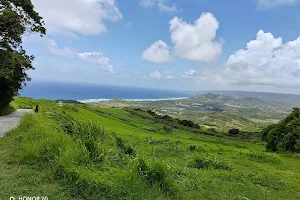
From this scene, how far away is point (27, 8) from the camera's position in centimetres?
2236

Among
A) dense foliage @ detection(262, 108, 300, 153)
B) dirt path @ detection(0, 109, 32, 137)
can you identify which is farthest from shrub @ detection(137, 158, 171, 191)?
dense foliage @ detection(262, 108, 300, 153)

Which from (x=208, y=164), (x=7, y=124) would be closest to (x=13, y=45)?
(x=7, y=124)

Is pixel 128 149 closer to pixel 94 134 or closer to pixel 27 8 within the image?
pixel 94 134

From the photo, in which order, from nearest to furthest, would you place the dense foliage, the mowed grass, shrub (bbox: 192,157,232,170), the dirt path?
the mowed grass → shrub (bbox: 192,157,232,170) → the dirt path → the dense foliage

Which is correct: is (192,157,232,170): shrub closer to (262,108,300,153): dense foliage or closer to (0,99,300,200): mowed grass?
(0,99,300,200): mowed grass

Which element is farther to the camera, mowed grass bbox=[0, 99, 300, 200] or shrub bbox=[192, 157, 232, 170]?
shrub bbox=[192, 157, 232, 170]

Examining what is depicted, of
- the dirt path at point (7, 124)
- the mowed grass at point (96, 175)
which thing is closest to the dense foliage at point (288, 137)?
the mowed grass at point (96, 175)

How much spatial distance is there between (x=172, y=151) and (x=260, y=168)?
15.6ft

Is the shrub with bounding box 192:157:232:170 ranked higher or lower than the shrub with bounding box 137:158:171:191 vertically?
lower

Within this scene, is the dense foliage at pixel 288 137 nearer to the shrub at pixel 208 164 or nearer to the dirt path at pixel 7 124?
the shrub at pixel 208 164

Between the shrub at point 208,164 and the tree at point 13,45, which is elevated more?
the tree at point 13,45

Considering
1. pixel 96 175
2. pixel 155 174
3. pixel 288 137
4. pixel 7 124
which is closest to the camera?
pixel 96 175

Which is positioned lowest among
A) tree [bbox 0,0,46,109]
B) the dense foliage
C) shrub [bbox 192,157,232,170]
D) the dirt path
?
the dense foliage

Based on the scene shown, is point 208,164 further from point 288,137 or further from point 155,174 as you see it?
point 288,137
